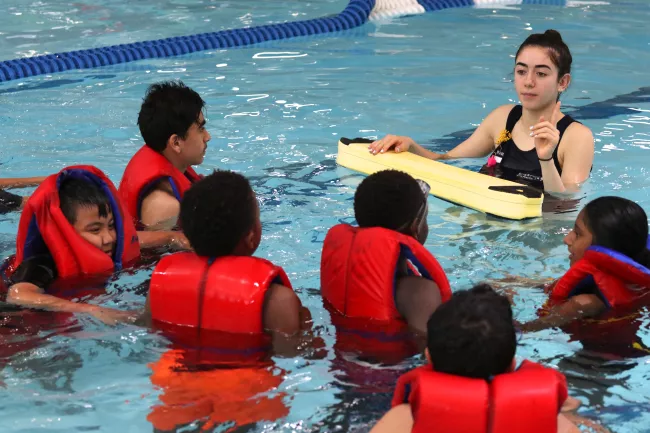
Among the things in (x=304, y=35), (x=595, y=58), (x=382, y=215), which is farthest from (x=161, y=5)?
(x=382, y=215)

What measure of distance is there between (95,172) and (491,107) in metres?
4.50

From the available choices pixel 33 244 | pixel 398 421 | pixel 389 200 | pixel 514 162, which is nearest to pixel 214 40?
pixel 514 162

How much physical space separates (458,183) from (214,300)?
2.62m

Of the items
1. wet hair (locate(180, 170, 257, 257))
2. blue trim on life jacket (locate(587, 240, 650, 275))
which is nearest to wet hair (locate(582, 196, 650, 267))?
blue trim on life jacket (locate(587, 240, 650, 275))

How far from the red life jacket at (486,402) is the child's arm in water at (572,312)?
122cm

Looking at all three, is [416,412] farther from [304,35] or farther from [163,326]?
[304,35]

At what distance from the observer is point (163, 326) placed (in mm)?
3432

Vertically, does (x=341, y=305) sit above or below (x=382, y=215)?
below

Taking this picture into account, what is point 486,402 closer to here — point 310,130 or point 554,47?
point 554,47

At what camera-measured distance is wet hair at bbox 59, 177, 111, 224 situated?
13.3 ft

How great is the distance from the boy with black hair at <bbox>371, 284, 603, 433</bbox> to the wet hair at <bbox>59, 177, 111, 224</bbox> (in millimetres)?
2080

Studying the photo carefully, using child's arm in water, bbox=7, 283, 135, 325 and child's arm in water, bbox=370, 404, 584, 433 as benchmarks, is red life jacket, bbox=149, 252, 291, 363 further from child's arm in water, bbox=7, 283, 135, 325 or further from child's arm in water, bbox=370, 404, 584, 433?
child's arm in water, bbox=370, 404, 584, 433

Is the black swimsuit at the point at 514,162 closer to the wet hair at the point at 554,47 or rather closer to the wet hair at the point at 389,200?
the wet hair at the point at 554,47

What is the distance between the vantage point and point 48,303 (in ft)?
12.2
